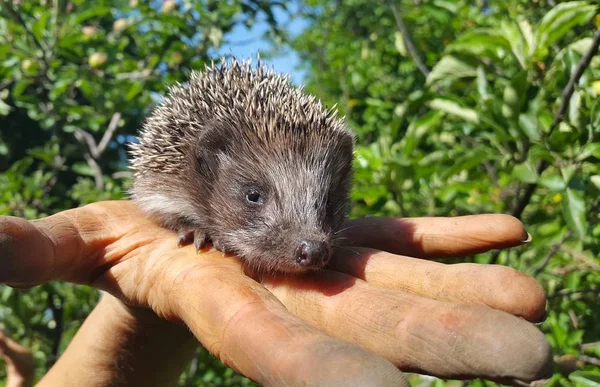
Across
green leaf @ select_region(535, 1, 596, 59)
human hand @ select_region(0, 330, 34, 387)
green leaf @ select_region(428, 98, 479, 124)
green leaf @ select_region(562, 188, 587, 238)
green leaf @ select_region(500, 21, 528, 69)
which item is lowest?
human hand @ select_region(0, 330, 34, 387)

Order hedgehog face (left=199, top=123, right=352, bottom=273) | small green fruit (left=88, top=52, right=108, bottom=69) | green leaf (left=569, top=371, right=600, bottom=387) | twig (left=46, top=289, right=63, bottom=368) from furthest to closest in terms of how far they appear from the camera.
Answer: twig (left=46, top=289, right=63, bottom=368), small green fruit (left=88, top=52, right=108, bottom=69), hedgehog face (left=199, top=123, right=352, bottom=273), green leaf (left=569, top=371, right=600, bottom=387)

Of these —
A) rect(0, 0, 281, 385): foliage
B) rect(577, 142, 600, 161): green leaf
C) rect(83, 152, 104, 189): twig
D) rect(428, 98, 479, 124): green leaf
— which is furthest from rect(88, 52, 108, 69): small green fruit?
rect(577, 142, 600, 161): green leaf

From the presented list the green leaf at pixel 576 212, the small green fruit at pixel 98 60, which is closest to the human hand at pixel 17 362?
the small green fruit at pixel 98 60

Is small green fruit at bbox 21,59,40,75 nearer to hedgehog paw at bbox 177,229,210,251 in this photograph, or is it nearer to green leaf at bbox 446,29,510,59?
Result: hedgehog paw at bbox 177,229,210,251

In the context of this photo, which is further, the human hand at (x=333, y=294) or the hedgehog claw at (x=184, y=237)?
the hedgehog claw at (x=184, y=237)

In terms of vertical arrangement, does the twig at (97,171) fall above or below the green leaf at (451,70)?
below

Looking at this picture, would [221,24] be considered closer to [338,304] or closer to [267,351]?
[338,304]

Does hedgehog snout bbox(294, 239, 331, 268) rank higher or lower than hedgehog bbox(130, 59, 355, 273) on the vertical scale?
lower

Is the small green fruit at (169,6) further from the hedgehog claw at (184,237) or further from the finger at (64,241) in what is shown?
the hedgehog claw at (184,237)
